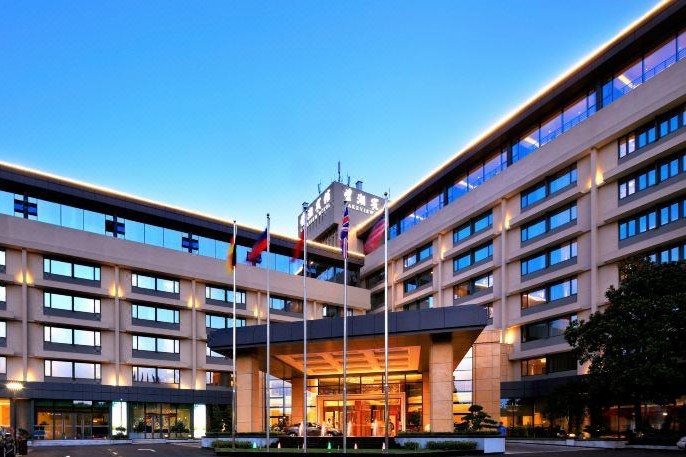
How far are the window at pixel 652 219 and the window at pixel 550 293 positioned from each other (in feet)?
24.4

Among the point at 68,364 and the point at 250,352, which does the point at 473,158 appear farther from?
the point at 68,364

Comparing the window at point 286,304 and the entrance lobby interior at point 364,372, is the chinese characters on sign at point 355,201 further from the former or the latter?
the entrance lobby interior at point 364,372

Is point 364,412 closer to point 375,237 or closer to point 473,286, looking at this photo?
point 375,237

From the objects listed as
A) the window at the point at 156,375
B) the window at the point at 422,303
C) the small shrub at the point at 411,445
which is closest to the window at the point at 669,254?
the small shrub at the point at 411,445

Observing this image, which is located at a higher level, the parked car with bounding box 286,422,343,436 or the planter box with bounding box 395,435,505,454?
→ the planter box with bounding box 395,435,505,454

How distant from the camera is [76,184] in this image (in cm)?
7438

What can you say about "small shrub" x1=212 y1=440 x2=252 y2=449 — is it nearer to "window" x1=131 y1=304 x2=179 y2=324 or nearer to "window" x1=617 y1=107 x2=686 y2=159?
"window" x1=617 y1=107 x2=686 y2=159

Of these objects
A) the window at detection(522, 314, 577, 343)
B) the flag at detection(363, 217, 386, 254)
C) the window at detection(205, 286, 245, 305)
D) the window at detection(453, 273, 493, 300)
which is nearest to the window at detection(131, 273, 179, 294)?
the window at detection(205, 286, 245, 305)

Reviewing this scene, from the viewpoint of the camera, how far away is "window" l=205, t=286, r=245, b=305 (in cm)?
8611

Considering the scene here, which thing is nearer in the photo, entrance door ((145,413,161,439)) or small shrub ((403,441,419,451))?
small shrub ((403,441,419,451))

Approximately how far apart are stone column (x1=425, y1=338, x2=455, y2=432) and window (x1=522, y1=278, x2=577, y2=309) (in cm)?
2572

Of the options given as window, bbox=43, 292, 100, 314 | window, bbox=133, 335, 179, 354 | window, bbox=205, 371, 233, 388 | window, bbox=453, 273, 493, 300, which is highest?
window, bbox=453, 273, 493, 300

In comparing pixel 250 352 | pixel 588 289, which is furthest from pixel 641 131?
pixel 250 352

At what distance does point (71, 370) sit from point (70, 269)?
1011 cm
